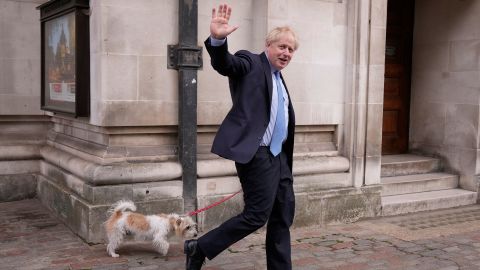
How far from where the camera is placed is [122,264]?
478 cm

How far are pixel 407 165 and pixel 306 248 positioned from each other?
122 inches

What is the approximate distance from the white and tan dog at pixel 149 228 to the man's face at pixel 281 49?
1687 millimetres

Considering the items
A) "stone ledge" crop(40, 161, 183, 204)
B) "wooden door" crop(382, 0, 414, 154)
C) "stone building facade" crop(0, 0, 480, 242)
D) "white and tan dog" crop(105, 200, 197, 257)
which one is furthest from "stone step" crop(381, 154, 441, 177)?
"white and tan dog" crop(105, 200, 197, 257)

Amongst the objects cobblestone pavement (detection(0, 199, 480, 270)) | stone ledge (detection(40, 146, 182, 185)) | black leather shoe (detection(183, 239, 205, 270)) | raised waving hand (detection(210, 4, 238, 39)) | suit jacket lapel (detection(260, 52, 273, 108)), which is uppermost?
raised waving hand (detection(210, 4, 238, 39))

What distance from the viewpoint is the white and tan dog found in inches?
190

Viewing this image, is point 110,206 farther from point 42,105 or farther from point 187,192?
point 42,105

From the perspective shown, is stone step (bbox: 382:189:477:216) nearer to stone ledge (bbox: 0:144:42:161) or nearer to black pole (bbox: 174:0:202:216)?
black pole (bbox: 174:0:202:216)

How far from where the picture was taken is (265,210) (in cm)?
404

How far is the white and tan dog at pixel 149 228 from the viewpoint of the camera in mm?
4836

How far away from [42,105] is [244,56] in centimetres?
372

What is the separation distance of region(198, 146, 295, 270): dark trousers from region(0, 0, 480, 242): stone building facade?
1589 mm

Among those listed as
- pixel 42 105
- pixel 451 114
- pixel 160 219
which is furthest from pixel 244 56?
pixel 451 114

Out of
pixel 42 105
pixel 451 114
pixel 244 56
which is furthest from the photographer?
pixel 451 114

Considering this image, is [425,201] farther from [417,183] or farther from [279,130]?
[279,130]
